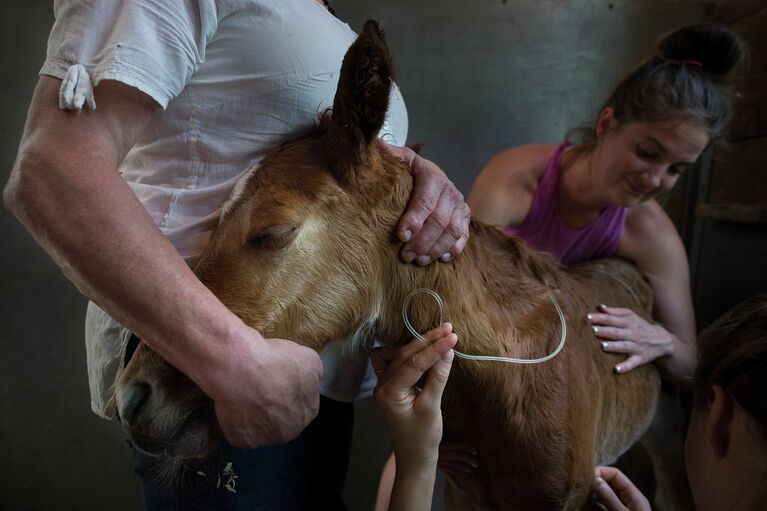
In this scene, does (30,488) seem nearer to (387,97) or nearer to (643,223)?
(387,97)

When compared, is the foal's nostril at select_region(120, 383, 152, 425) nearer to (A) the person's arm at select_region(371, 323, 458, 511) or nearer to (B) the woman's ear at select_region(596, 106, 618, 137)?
(A) the person's arm at select_region(371, 323, 458, 511)

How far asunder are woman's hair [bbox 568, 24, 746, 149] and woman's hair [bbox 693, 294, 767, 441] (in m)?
1.02

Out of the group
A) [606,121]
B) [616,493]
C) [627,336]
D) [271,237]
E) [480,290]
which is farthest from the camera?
[606,121]

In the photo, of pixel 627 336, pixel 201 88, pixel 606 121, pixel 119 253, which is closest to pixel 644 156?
pixel 606 121

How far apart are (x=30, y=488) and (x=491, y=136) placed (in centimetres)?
294

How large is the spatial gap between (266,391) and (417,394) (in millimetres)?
360

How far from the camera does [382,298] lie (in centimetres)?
109

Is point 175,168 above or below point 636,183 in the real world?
above

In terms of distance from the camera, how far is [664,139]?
176 cm

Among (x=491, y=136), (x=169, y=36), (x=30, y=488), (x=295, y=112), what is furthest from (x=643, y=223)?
(x=30, y=488)

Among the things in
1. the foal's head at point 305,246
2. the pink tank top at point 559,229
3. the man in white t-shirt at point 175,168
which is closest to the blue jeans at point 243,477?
the man in white t-shirt at point 175,168

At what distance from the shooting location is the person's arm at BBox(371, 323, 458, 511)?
3.29 feet

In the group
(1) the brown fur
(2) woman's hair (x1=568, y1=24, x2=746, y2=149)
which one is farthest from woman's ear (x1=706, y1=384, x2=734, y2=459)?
(2) woman's hair (x1=568, y1=24, x2=746, y2=149)

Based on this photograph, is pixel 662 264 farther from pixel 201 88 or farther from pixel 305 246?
pixel 201 88
